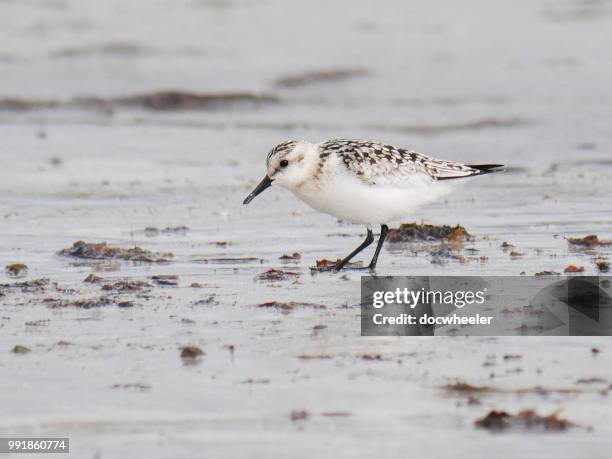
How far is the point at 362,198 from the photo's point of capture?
746cm

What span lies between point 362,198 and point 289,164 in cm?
47

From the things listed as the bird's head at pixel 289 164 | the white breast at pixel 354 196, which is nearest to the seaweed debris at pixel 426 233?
the white breast at pixel 354 196

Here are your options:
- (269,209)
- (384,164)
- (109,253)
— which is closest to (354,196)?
(384,164)

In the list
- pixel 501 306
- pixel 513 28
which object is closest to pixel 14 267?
pixel 501 306

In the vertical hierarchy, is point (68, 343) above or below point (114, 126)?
below

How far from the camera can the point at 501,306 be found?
20.1 feet

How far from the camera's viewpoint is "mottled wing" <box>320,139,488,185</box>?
7.50 meters

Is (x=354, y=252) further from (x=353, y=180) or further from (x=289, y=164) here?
(x=289, y=164)

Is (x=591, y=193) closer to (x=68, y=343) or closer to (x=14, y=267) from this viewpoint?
(x=14, y=267)

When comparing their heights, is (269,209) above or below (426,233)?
above

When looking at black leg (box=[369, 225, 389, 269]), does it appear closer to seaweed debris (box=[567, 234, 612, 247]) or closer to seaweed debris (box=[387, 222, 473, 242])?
seaweed debris (box=[387, 222, 473, 242])

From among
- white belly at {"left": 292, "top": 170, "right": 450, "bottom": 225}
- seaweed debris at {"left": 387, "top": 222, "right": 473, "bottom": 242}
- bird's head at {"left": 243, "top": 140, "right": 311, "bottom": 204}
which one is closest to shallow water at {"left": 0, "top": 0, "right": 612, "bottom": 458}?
seaweed debris at {"left": 387, "top": 222, "right": 473, "bottom": 242}

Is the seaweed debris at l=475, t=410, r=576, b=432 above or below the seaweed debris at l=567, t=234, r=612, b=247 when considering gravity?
below

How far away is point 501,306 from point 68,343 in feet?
6.76
